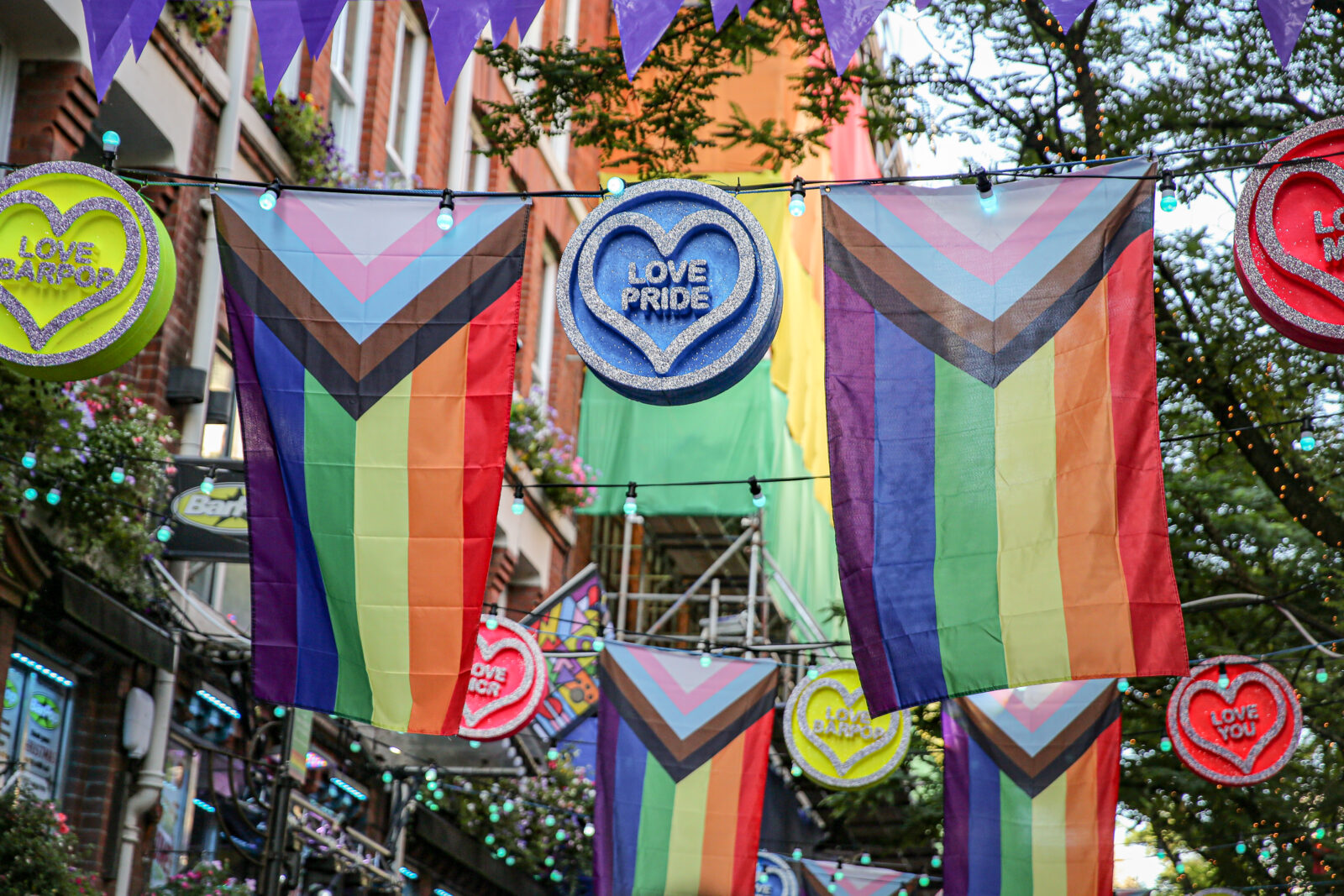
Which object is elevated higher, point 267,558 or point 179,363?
point 179,363

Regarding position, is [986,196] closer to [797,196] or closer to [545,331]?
[797,196]

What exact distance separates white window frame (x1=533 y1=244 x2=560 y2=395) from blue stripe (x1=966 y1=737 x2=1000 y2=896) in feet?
43.6

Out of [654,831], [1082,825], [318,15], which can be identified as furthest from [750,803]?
[318,15]

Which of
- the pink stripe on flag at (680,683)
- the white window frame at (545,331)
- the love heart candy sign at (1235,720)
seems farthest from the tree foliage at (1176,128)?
the white window frame at (545,331)

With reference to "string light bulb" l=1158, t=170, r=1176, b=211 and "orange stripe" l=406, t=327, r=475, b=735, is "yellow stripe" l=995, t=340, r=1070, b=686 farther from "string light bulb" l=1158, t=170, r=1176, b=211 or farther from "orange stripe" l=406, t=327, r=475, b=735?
"orange stripe" l=406, t=327, r=475, b=735

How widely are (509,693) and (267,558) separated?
6.20m

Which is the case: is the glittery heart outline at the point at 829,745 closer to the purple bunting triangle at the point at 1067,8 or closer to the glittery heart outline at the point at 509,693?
the glittery heart outline at the point at 509,693

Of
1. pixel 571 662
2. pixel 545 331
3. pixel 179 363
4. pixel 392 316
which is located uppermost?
pixel 545 331

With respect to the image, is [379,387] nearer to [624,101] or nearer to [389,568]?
[389,568]

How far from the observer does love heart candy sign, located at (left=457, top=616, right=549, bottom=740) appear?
13.5 m

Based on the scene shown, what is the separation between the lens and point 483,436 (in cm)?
764

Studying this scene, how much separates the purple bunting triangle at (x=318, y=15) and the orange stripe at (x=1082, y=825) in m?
7.40

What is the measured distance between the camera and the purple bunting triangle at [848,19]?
7.47 metres

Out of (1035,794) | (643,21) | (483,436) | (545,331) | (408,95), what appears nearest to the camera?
(483,436)
